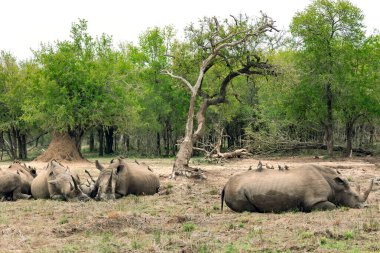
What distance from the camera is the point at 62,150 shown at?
3725 centimetres

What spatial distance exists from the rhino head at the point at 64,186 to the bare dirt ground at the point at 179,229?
0.56 m

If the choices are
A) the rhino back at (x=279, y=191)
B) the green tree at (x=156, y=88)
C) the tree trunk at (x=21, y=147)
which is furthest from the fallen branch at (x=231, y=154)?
the tree trunk at (x=21, y=147)

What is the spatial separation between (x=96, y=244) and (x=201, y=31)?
62.4 feet

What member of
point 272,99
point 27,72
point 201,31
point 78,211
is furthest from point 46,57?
point 78,211

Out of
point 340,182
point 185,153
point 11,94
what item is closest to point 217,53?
point 185,153

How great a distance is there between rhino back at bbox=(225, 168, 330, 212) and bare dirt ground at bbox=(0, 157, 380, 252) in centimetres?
37

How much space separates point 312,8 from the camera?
40.2 m

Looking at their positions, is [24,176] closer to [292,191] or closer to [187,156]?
[187,156]

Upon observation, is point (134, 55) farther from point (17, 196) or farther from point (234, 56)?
point (17, 196)

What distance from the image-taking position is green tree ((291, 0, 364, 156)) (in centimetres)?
3925

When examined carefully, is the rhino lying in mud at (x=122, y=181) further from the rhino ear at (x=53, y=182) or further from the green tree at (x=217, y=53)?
the green tree at (x=217, y=53)

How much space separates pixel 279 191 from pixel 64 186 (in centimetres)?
700

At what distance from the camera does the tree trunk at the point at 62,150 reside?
121ft

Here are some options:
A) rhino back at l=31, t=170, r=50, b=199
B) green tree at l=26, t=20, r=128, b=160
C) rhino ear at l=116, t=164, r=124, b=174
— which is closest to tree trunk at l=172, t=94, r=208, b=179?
rhino ear at l=116, t=164, r=124, b=174
